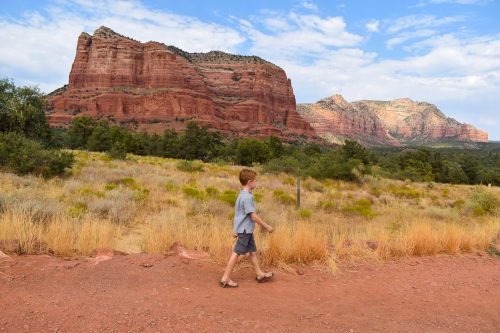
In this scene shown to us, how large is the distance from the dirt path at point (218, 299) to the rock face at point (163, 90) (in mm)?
116038

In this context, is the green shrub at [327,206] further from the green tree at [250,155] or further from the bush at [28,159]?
the green tree at [250,155]

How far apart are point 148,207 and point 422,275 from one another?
8275 mm

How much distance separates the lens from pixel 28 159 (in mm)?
15992

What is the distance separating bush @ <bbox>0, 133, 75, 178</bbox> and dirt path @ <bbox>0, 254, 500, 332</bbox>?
40.2 ft

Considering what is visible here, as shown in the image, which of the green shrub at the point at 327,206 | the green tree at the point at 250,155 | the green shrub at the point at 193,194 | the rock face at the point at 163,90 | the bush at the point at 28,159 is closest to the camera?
the green shrub at the point at 193,194

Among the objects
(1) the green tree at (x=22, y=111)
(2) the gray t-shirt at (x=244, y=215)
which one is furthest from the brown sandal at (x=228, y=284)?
(1) the green tree at (x=22, y=111)

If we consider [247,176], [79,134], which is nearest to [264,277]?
[247,176]

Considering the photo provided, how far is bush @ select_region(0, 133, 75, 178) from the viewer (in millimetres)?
15734

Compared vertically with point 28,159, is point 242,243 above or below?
below

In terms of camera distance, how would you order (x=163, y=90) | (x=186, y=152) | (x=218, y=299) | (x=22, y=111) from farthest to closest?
(x=163, y=90), (x=186, y=152), (x=22, y=111), (x=218, y=299)

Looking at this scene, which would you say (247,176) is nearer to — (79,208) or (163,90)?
(79,208)

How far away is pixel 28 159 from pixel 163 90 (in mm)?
119225

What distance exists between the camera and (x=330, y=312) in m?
4.46

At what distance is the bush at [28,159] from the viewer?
51.6ft
